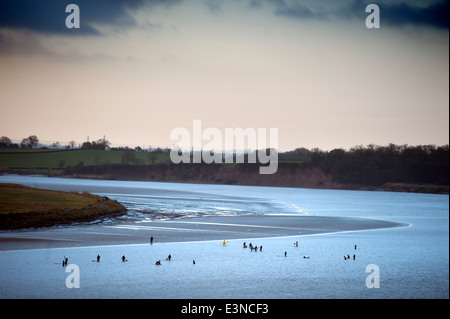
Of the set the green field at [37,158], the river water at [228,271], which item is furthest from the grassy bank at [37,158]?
the river water at [228,271]

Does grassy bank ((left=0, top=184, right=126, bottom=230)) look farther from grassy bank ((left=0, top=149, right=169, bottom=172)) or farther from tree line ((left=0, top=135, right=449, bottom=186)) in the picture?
tree line ((left=0, top=135, right=449, bottom=186))

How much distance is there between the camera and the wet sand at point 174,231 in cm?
2516

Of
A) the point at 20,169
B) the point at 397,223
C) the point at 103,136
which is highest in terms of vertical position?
the point at 103,136

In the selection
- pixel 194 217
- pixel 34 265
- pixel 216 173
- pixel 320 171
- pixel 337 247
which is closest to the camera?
pixel 34 265

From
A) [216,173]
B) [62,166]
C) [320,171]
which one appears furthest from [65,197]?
[216,173]

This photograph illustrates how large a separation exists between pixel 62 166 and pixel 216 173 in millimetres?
136704

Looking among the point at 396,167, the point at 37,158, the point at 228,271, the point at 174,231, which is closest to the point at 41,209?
the point at 174,231

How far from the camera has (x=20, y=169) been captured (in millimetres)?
18906

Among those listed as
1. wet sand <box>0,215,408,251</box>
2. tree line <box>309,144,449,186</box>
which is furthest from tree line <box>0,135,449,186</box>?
wet sand <box>0,215,408,251</box>

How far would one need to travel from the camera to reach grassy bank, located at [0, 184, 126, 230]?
91.7ft

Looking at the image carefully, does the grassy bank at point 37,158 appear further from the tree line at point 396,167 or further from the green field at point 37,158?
the tree line at point 396,167

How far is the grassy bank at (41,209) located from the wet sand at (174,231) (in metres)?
1.22

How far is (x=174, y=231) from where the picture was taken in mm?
34469
